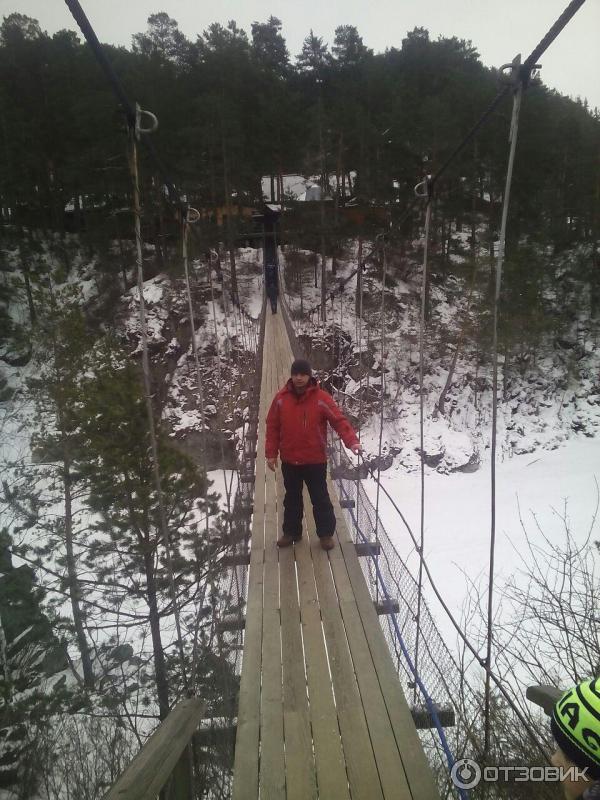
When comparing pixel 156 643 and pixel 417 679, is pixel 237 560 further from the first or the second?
pixel 156 643

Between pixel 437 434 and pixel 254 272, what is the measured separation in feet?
21.6

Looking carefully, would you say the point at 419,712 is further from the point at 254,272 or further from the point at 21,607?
the point at 254,272

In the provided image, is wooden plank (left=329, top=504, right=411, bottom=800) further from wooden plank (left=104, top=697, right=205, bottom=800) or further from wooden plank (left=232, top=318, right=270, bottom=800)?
wooden plank (left=104, top=697, right=205, bottom=800)

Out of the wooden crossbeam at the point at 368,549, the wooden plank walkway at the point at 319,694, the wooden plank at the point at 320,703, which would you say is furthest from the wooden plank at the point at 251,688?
the wooden crossbeam at the point at 368,549

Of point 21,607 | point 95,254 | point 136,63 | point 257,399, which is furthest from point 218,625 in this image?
point 136,63

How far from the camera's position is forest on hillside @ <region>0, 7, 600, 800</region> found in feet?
16.1

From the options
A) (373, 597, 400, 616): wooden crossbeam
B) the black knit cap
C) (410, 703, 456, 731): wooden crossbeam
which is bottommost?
(410, 703, 456, 731): wooden crossbeam

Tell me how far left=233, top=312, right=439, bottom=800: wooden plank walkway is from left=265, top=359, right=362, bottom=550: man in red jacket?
33 cm

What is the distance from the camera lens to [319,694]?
4.73ft

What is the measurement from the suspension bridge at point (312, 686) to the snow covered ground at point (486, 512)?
4089mm

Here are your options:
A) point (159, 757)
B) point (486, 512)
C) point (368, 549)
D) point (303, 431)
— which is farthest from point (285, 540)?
point (486, 512)

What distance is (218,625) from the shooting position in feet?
6.27

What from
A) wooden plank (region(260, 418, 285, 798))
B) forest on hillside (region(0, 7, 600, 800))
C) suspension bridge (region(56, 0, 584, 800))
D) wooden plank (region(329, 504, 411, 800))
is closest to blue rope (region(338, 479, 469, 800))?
suspension bridge (region(56, 0, 584, 800))

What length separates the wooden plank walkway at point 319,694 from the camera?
1.19m
